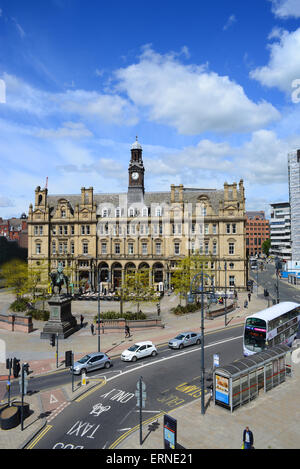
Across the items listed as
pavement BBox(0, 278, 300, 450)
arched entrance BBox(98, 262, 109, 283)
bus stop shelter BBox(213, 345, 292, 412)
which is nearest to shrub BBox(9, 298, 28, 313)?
pavement BBox(0, 278, 300, 450)

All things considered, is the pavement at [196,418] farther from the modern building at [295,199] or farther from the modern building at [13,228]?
the modern building at [13,228]

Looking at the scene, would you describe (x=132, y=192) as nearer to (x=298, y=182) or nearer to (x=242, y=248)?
(x=242, y=248)

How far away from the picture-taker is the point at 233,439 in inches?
632

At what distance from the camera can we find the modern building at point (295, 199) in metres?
94.2

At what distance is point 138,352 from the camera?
29.0 meters

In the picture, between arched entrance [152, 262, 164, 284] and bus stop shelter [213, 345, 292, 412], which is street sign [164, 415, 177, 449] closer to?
bus stop shelter [213, 345, 292, 412]

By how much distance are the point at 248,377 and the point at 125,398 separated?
26.3 ft

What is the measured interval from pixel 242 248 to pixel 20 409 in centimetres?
5480

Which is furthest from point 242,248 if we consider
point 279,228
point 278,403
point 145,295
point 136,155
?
point 279,228

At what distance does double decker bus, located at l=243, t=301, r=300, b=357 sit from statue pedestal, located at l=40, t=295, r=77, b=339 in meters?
20.7

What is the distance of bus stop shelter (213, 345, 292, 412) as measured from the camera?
63.5 ft

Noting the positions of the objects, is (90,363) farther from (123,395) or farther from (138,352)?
(123,395)

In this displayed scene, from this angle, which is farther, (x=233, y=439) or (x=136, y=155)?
(x=136, y=155)

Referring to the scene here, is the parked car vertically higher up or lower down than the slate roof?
lower down
